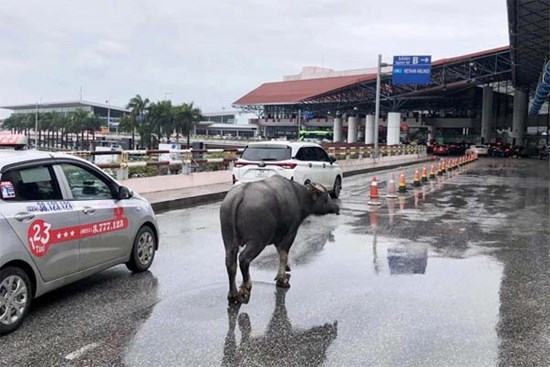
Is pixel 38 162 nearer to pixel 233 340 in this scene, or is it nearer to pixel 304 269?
pixel 233 340

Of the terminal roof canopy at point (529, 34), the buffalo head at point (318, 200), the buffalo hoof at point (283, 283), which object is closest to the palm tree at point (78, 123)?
the terminal roof canopy at point (529, 34)

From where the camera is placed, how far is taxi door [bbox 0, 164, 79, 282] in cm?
509

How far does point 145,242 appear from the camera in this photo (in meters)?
7.34

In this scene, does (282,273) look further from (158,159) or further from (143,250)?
(158,159)

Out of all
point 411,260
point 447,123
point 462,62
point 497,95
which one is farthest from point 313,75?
point 411,260

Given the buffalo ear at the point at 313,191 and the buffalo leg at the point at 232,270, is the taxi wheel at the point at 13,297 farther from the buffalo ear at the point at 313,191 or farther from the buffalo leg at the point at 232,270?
the buffalo ear at the point at 313,191

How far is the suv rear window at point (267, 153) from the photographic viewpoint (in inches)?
577

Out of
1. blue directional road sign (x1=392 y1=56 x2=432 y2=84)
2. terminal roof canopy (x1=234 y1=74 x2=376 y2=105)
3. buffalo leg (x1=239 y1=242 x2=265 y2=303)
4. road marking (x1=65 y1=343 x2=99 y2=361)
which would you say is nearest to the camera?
road marking (x1=65 y1=343 x2=99 y2=361)

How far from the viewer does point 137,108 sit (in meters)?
94.2

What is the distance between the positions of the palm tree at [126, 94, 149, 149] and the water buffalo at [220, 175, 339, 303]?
90.7 meters

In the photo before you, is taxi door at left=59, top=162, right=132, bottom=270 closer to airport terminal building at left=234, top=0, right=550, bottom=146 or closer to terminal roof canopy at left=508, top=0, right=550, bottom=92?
terminal roof canopy at left=508, top=0, right=550, bottom=92

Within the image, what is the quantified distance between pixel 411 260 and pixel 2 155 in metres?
5.64

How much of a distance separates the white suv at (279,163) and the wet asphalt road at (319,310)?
4216 mm

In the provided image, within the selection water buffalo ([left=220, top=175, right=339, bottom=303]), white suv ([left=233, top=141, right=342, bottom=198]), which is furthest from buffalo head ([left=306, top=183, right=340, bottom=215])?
white suv ([left=233, top=141, right=342, bottom=198])
